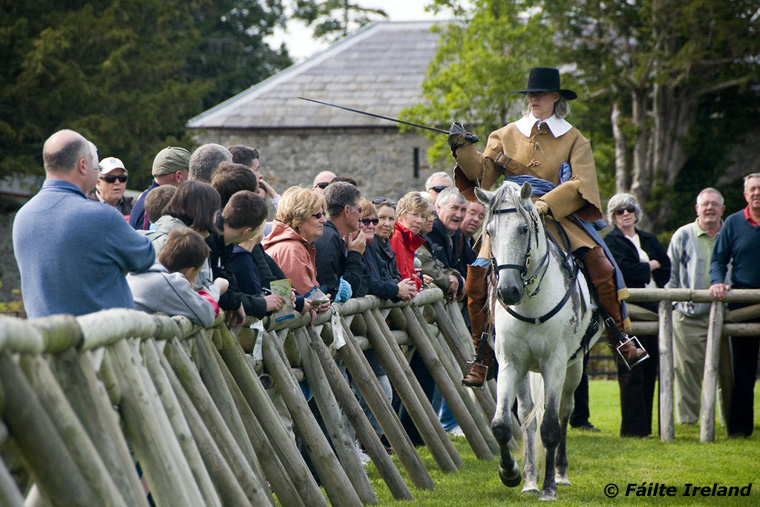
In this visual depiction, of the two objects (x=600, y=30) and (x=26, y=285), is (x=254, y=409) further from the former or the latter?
(x=600, y=30)

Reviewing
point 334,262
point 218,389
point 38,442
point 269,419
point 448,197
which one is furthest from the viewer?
point 448,197

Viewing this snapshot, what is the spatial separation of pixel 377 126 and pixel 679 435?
2388 centimetres

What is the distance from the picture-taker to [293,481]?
5301 mm

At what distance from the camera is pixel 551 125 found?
24.9ft

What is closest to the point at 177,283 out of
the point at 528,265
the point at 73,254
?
the point at 73,254

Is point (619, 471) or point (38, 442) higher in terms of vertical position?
point (38, 442)

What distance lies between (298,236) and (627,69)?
28187 millimetres

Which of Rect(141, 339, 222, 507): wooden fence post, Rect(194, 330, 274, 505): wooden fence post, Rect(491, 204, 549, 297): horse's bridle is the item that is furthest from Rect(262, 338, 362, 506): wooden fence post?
Rect(141, 339, 222, 507): wooden fence post

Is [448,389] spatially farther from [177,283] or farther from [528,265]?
[177,283]

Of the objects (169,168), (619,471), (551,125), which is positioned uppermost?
(551,125)

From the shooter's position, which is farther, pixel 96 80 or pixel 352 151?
pixel 352 151

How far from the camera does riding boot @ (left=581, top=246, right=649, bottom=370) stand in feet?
24.3

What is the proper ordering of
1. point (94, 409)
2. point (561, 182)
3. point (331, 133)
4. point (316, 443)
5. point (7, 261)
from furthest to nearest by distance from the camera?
point (331, 133), point (7, 261), point (561, 182), point (316, 443), point (94, 409)

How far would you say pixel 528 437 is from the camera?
7199 mm
